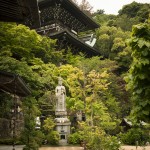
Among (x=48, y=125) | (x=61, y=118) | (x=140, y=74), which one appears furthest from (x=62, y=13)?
(x=140, y=74)

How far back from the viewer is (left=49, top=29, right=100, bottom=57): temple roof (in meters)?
28.8

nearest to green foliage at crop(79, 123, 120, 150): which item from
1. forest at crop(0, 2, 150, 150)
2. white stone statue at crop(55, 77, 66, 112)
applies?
forest at crop(0, 2, 150, 150)

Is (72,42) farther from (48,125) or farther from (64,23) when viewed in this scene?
(48,125)

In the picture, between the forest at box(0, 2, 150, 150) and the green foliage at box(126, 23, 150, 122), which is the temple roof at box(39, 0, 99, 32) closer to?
the forest at box(0, 2, 150, 150)

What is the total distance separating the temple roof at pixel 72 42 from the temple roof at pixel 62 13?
9.41ft

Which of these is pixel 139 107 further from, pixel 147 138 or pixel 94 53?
pixel 94 53

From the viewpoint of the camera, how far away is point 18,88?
406 inches

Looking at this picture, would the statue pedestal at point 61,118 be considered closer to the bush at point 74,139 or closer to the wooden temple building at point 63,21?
the bush at point 74,139

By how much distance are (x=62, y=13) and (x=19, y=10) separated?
26.4 meters

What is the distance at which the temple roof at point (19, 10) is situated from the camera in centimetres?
555

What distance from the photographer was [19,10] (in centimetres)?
602

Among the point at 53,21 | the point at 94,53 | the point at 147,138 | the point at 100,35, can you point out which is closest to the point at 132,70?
the point at 147,138

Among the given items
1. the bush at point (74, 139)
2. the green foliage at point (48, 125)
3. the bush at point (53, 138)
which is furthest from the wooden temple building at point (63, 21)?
the bush at point (53, 138)

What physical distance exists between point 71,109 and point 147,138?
27.9 feet
